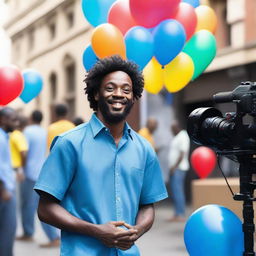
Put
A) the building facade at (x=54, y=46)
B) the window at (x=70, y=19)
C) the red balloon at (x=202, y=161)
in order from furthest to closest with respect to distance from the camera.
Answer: the window at (x=70, y=19) → the building facade at (x=54, y=46) → the red balloon at (x=202, y=161)

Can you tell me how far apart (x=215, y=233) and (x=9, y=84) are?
272 centimetres

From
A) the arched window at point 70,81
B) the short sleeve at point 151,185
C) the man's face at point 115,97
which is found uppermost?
the arched window at point 70,81

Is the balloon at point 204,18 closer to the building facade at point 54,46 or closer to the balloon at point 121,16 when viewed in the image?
the balloon at point 121,16

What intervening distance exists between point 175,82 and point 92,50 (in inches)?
31.3

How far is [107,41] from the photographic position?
4.56m

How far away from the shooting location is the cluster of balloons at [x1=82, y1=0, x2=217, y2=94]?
4691 mm

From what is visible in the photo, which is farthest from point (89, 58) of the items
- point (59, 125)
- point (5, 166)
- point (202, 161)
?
point (202, 161)

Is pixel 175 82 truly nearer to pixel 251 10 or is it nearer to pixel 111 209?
pixel 111 209

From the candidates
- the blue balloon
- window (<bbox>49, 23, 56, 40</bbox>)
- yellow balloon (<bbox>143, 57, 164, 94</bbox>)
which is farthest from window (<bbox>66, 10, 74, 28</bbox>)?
yellow balloon (<bbox>143, 57, 164, 94</bbox>)

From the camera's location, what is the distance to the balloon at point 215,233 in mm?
3156

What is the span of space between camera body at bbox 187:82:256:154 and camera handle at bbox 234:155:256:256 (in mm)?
93

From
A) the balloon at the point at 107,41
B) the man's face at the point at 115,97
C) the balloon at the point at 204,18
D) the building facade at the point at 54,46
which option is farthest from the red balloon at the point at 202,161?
the building facade at the point at 54,46

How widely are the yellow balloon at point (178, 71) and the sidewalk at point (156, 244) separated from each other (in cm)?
223

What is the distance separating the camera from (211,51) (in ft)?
17.4
